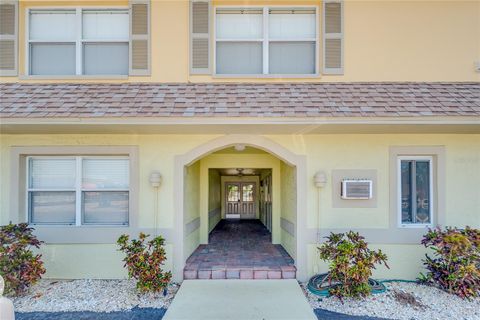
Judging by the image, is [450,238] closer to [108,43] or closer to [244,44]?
[244,44]

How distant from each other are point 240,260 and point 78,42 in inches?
233

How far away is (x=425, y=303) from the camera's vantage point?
4949mm

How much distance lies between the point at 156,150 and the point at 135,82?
150cm

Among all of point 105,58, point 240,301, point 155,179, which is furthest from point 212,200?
point 105,58

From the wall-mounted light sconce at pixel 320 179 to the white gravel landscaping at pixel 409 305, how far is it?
2055mm

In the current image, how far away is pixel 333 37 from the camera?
604 centimetres

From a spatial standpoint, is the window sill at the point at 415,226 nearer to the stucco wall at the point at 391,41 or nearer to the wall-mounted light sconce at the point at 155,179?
the stucco wall at the point at 391,41

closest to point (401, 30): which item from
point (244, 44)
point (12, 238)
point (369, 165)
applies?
point (369, 165)

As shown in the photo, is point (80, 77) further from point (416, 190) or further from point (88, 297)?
point (416, 190)

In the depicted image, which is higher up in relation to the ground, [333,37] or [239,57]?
[333,37]

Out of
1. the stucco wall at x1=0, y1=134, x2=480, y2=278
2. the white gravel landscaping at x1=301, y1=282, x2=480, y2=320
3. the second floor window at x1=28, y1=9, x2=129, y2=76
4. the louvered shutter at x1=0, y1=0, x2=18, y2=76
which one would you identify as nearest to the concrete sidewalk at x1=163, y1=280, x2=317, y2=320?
the white gravel landscaping at x1=301, y1=282, x2=480, y2=320

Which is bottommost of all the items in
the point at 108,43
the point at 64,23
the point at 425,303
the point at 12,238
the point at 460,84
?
the point at 425,303

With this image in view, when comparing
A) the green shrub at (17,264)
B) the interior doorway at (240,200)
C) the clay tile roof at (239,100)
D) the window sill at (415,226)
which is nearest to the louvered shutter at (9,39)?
the clay tile roof at (239,100)

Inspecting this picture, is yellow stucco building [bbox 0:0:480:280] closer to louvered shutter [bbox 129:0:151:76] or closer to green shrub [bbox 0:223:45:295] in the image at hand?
louvered shutter [bbox 129:0:151:76]
